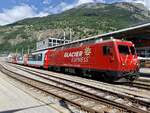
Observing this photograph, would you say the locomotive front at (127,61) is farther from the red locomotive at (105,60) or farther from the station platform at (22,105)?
the station platform at (22,105)

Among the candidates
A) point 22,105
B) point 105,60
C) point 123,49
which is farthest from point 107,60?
point 22,105

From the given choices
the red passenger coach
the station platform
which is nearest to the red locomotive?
the red passenger coach

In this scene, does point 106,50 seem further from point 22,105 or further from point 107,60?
point 22,105

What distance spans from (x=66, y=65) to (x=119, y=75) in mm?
11630

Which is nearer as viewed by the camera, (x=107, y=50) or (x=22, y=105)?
(x=22, y=105)

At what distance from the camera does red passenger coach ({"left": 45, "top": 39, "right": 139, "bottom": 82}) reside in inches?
769

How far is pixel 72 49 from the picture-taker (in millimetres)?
28172

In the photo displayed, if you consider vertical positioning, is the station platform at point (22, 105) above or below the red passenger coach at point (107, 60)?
below

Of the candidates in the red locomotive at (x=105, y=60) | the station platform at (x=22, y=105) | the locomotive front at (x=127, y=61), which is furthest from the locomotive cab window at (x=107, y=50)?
the station platform at (x=22, y=105)

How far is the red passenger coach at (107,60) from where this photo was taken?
769 inches

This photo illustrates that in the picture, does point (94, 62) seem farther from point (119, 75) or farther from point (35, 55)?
point (35, 55)

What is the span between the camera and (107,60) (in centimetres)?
2044

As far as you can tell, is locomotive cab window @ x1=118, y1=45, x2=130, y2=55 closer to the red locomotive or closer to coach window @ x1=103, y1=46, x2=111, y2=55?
the red locomotive

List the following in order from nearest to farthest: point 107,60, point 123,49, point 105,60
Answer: point 123,49 → point 107,60 → point 105,60
